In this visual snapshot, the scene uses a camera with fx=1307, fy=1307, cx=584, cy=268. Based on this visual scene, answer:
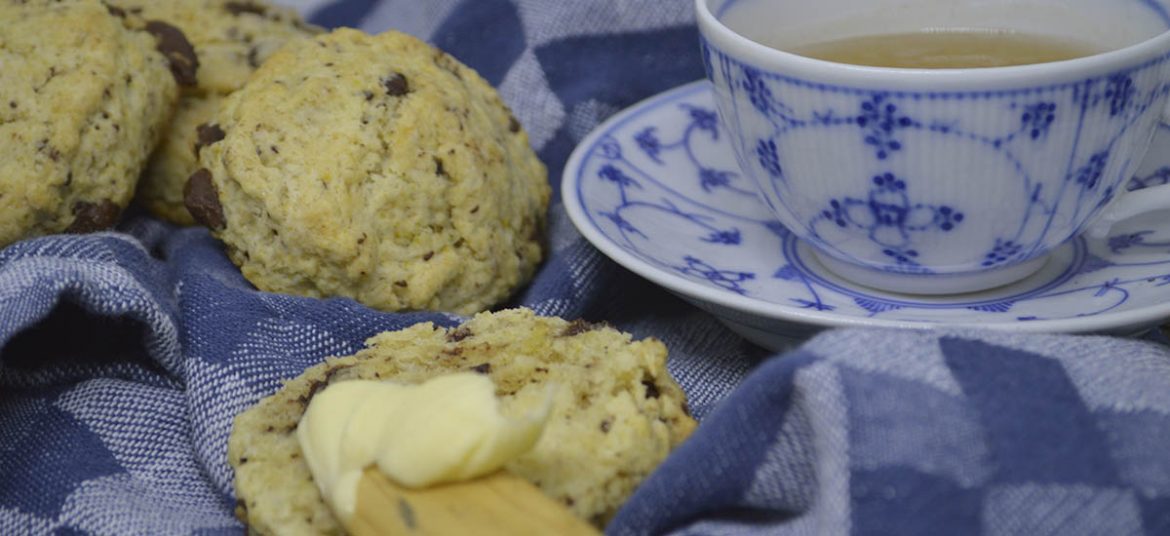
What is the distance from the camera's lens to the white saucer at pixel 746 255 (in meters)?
1.43

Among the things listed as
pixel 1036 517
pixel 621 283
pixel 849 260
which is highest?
pixel 1036 517

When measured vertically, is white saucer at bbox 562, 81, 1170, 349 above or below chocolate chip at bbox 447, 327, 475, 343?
below

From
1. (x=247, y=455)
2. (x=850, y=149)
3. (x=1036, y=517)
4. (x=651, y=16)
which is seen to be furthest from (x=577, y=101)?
(x=1036, y=517)

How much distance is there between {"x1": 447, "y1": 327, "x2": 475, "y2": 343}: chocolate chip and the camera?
1359 mm

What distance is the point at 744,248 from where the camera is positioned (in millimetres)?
1699

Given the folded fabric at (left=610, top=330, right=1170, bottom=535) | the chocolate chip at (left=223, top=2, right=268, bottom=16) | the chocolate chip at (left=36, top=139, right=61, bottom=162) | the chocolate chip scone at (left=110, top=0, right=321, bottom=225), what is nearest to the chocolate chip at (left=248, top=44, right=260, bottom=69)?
the chocolate chip scone at (left=110, top=0, right=321, bottom=225)

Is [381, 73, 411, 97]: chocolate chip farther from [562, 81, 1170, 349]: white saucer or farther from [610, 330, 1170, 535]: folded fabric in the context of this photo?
[610, 330, 1170, 535]: folded fabric

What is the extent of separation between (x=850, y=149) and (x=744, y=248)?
0.31m

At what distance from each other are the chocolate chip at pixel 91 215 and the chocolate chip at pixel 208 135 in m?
0.13

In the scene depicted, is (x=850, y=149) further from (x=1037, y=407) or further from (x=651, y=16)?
(x=651, y=16)

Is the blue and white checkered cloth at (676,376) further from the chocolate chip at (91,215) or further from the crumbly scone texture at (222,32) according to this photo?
the crumbly scone texture at (222,32)

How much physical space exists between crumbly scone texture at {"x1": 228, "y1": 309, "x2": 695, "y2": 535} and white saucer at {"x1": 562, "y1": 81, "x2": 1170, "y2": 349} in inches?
8.1

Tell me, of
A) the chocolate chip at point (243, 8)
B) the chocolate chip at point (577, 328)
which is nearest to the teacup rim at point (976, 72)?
the chocolate chip at point (577, 328)

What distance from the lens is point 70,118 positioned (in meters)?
1.58
